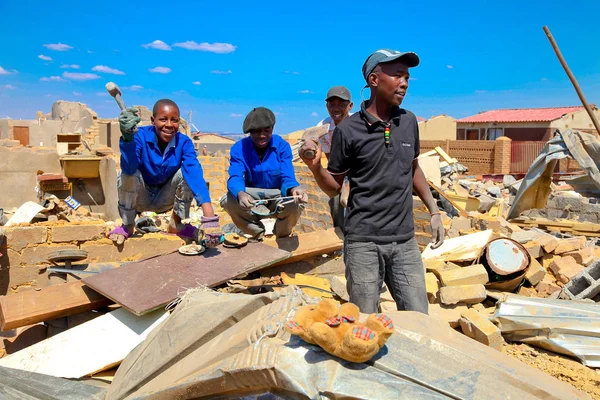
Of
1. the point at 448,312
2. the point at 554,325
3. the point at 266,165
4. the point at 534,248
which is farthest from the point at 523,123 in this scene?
the point at 554,325

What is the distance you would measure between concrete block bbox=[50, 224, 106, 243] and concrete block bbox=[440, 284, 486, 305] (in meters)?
3.61

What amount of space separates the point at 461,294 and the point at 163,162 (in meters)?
3.00

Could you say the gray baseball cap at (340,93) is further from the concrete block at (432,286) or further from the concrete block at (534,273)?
the concrete block at (534,273)

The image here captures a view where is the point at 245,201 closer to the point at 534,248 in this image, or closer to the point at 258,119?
the point at 258,119

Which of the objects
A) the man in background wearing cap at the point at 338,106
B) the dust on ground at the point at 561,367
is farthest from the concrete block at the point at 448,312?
the man in background wearing cap at the point at 338,106

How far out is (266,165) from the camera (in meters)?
4.74

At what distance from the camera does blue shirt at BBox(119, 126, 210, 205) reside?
14.7ft

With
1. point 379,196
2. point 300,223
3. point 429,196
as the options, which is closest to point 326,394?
point 379,196

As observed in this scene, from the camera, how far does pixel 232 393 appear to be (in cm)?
195

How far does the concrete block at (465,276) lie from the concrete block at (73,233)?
3.63 meters

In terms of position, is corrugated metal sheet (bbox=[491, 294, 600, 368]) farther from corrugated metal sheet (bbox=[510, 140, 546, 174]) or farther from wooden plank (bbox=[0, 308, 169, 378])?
corrugated metal sheet (bbox=[510, 140, 546, 174])

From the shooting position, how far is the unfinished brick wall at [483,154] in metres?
23.7

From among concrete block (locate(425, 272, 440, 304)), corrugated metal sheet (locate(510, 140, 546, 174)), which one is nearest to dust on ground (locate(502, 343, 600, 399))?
concrete block (locate(425, 272, 440, 304))

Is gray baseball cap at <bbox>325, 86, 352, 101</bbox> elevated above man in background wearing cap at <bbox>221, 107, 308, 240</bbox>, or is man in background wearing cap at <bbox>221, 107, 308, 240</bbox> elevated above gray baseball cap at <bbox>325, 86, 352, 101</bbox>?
gray baseball cap at <bbox>325, 86, 352, 101</bbox>
